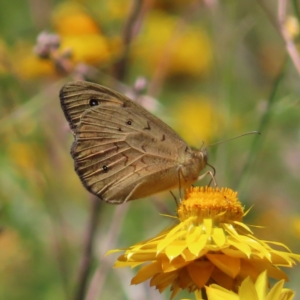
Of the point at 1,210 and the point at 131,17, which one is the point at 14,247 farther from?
the point at 131,17

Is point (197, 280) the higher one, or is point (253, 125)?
point (253, 125)

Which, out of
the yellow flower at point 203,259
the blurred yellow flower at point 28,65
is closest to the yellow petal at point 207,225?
the yellow flower at point 203,259

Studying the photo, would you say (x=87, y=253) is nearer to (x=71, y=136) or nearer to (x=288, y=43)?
(x=71, y=136)

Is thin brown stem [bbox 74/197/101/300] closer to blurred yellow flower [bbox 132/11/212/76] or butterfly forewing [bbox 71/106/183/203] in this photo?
butterfly forewing [bbox 71/106/183/203]

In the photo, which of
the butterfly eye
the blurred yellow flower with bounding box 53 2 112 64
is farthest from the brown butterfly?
the blurred yellow flower with bounding box 53 2 112 64

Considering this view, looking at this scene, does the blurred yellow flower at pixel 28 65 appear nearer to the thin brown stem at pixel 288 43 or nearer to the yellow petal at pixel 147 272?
the thin brown stem at pixel 288 43

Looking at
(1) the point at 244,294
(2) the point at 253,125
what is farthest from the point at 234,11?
(1) the point at 244,294
